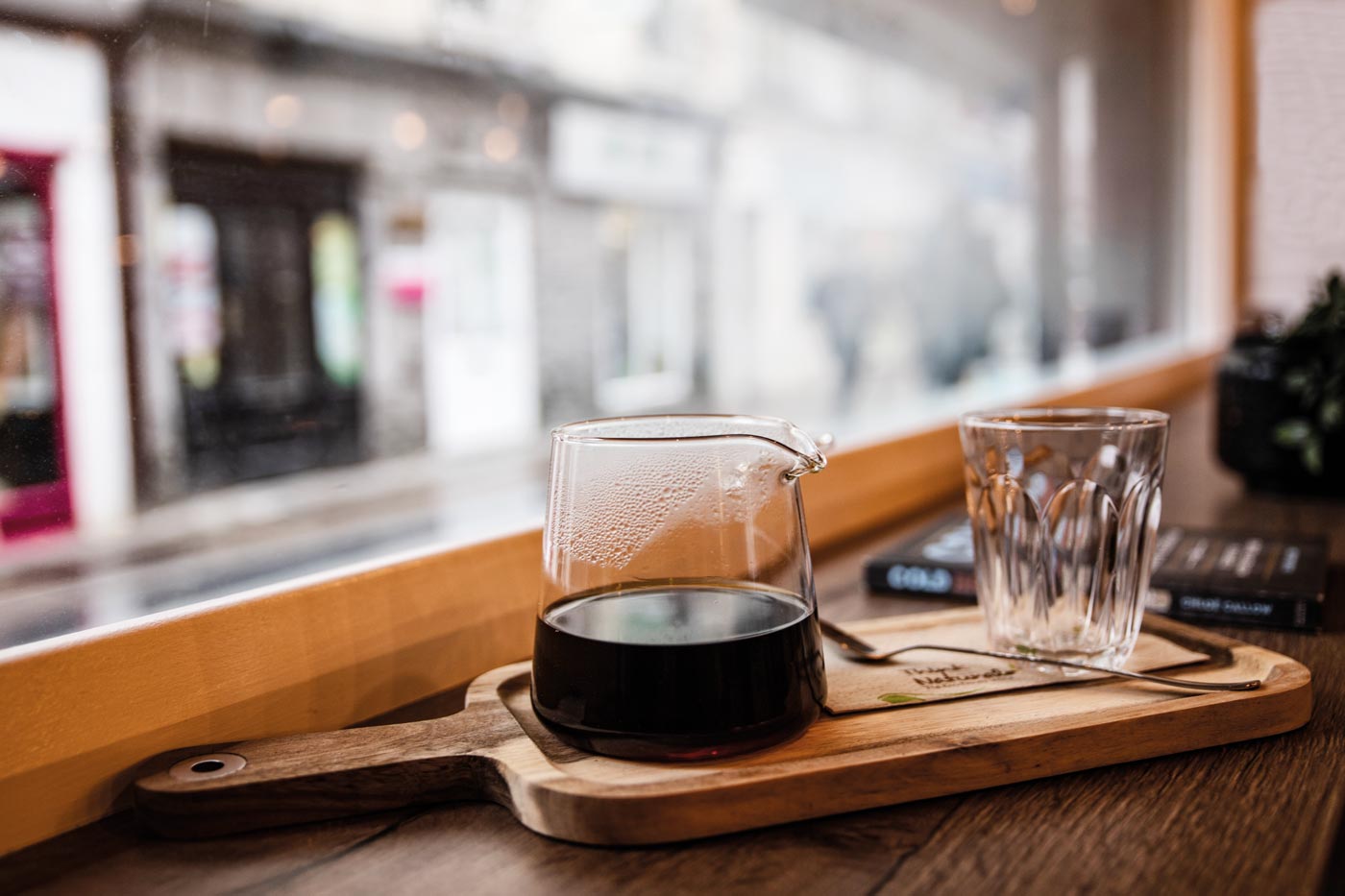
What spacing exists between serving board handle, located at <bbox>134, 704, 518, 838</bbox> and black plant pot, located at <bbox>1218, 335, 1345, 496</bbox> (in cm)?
102

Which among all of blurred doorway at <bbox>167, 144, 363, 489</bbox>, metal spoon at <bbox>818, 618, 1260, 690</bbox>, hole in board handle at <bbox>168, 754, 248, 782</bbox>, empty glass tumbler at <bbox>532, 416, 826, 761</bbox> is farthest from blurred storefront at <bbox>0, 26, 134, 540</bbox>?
blurred doorway at <bbox>167, 144, 363, 489</bbox>

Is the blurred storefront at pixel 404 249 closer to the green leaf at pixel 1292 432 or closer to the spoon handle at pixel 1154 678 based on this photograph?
the green leaf at pixel 1292 432

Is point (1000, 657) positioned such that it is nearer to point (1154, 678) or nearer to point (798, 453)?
point (1154, 678)

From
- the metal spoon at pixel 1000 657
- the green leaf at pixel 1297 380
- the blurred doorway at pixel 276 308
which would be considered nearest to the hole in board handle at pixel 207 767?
the metal spoon at pixel 1000 657

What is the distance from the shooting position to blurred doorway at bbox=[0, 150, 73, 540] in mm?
568

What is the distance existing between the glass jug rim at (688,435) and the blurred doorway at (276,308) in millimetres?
3293

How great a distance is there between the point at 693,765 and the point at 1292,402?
1.00 metres

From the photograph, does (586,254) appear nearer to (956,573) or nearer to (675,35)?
(675,35)

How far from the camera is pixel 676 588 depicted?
1.50 ft

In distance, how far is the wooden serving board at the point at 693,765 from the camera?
409 mm

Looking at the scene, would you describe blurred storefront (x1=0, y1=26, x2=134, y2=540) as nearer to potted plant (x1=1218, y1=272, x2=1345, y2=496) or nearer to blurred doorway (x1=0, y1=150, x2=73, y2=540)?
blurred doorway (x1=0, y1=150, x2=73, y2=540)

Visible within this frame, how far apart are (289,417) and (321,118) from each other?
1.39 metres

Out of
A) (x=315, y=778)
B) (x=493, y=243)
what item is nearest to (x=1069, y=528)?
(x=315, y=778)

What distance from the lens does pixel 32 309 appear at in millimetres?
686
